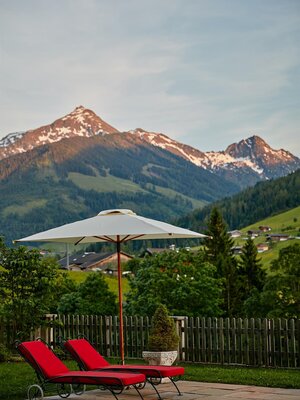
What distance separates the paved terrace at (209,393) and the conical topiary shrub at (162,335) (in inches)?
33.8

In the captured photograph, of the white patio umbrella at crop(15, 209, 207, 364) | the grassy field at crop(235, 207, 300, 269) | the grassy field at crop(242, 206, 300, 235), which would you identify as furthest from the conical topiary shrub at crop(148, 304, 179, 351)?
the grassy field at crop(242, 206, 300, 235)

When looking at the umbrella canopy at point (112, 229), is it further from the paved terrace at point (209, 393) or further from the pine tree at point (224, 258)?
the pine tree at point (224, 258)

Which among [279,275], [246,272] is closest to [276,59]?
[279,275]

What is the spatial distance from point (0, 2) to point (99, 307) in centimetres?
1282

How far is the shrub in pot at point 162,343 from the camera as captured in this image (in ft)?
41.2

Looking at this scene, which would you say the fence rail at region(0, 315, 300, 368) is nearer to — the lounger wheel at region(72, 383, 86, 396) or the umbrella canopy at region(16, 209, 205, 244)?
the umbrella canopy at region(16, 209, 205, 244)

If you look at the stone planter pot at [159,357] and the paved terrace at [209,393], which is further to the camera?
the stone planter pot at [159,357]

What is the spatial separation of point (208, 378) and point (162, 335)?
1.12 m

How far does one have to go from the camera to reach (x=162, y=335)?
12750 millimetres

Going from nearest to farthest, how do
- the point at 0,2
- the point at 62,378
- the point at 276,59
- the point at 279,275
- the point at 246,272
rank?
the point at 62,378 → the point at 279,275 → the point at 0,2 → the point at 276,59 → the point at 246,272

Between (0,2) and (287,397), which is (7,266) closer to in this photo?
(287,397)

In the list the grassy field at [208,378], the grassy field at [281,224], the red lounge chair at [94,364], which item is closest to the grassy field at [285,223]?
the grassy field at [281,224]

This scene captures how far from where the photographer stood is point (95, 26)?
2948 centimetres

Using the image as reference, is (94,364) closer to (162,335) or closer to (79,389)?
(79,389)
